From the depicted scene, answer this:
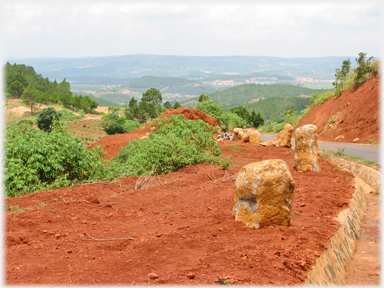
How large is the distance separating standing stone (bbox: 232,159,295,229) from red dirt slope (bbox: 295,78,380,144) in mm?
14867

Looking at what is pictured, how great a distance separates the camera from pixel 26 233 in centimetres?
504

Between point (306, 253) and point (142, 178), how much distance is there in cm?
658

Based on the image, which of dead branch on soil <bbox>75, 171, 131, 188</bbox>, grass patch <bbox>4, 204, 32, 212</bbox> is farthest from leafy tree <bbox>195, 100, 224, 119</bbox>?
grass patch <bbox>4, 204, 32, 212</bbox>

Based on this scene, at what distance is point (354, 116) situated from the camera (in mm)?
21234

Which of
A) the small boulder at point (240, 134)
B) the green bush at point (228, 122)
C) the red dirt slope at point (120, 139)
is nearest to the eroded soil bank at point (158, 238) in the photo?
the red dirt slope at point (120, 139)

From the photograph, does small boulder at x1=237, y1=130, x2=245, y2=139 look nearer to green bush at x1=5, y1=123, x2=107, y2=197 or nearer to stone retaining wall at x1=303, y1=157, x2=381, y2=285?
green bush at x1=5, y1=123, x2=107, y2=197

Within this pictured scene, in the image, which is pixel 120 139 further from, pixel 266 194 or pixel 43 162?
pixel 266 194

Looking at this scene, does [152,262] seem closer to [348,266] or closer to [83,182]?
[348,266]

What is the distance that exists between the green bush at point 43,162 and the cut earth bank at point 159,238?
1.08 meters

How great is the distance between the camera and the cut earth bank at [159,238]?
12.5 ft

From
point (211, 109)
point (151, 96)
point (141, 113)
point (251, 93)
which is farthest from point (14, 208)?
point (251, 93)

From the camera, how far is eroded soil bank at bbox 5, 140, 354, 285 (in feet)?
12.5

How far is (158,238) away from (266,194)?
1.97m

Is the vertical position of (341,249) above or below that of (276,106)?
above
